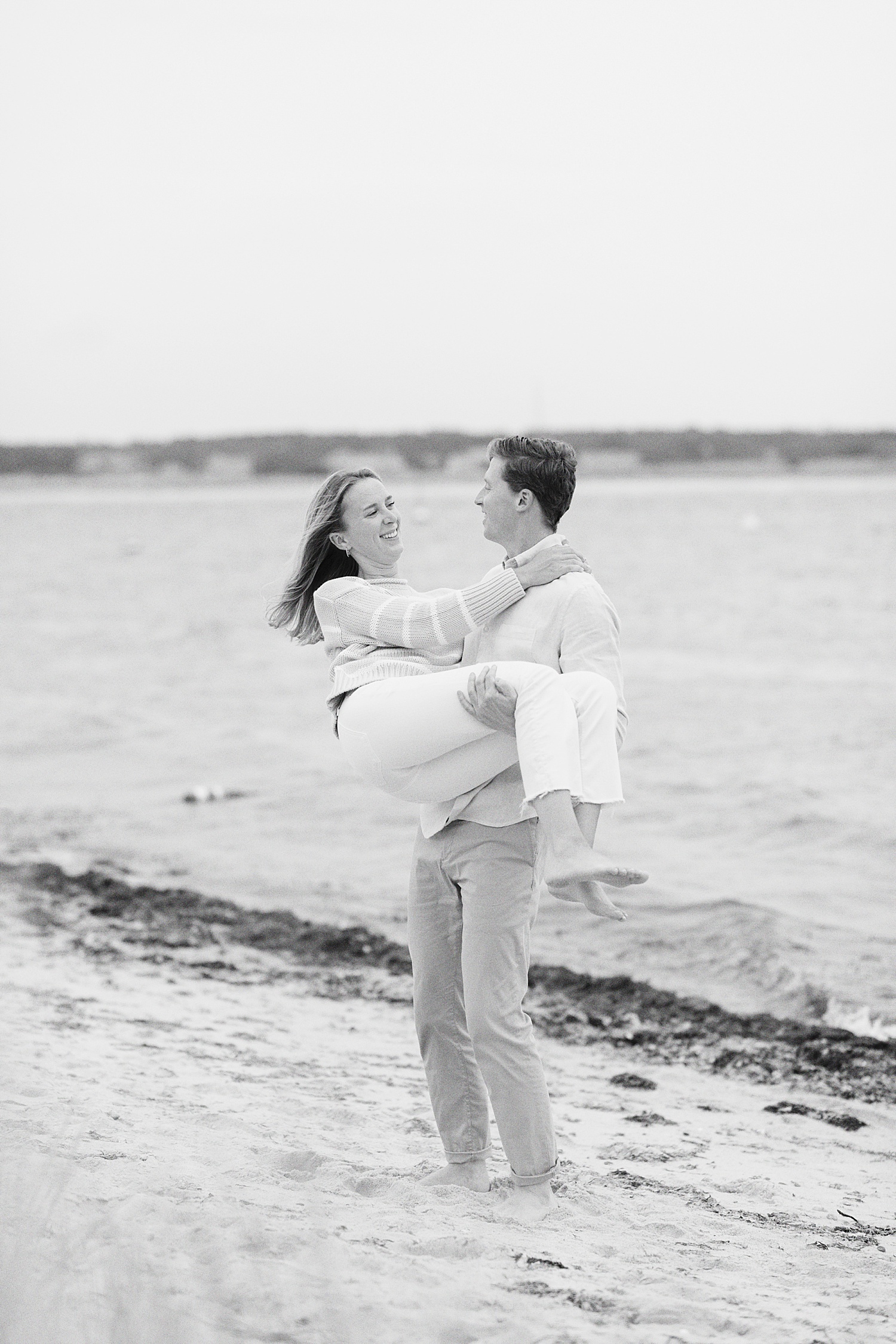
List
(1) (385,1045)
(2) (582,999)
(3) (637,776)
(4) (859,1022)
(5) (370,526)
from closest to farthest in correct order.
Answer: (5) (370,526), (1) (385,1045), (4) (859,1022), (2) (582,999), (3) (637,776)

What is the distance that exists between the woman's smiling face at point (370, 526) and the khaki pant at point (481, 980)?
798 millimetres

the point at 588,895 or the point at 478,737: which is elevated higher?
the point at 478,737

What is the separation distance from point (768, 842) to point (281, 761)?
4.92 meters

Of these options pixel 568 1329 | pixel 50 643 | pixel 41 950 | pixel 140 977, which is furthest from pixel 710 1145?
pixel 50 643

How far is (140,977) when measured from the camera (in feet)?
22.0

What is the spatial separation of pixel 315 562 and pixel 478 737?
0.80 metres

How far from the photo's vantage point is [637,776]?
12375 mm

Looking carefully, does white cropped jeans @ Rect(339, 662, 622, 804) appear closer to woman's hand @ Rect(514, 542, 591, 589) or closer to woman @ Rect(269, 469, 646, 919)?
woman @ Rect(269, 469, 646, 919)

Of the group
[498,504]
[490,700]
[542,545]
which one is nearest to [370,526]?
[498,504]

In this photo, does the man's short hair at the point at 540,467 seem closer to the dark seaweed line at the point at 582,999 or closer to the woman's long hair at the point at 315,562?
the woman's long hair at the point at 315,562

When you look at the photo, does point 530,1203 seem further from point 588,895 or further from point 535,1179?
point 588,895

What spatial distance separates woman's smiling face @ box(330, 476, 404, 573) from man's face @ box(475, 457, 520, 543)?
0.27m

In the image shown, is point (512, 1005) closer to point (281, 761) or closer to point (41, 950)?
point (41, 950)

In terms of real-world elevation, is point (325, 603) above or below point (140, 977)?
above
